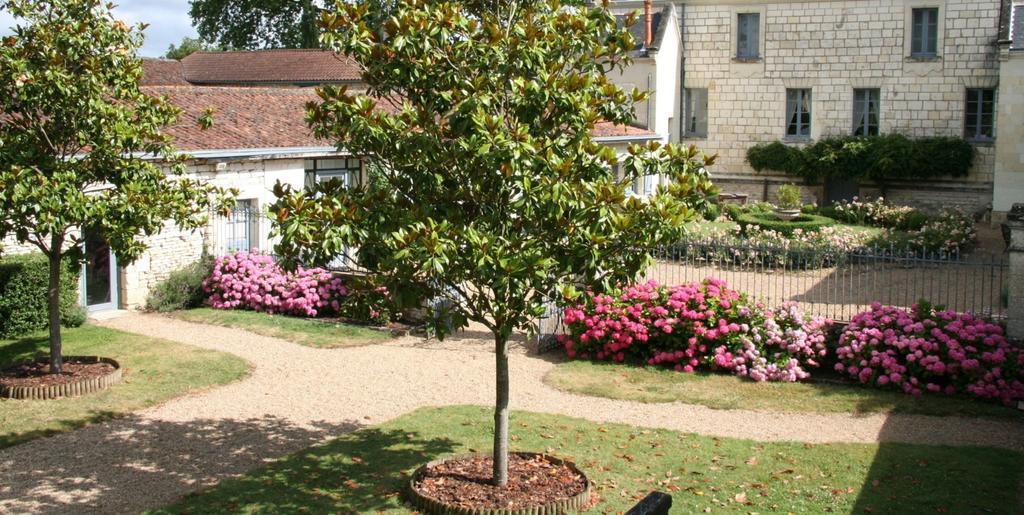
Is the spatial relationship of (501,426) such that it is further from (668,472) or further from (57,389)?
(57,389)

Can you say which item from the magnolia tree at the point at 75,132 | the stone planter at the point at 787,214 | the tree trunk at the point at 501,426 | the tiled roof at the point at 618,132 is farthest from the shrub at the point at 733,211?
the tree trunk at the point at 501,426

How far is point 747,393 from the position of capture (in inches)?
480

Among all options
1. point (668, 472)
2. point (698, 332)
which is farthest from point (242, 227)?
point (668, 472)

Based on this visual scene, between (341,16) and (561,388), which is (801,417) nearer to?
(561,388)

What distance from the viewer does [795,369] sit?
497 inches

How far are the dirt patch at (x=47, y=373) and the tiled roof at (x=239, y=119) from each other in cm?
496

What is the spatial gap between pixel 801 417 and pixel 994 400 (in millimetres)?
2283

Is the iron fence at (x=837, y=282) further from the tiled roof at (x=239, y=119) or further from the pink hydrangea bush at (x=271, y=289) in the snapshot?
the pink hydrangea bush at (x=271, y=289)

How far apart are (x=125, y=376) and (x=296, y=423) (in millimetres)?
3045

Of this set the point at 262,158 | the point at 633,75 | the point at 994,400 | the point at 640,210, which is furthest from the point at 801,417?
the point at 633,75

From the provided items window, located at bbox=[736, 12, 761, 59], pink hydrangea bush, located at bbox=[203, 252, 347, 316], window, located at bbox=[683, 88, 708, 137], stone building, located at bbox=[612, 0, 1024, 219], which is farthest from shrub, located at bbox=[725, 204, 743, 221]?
pink hydrangea bush, located at bbox=[203, 252, 347, 316]

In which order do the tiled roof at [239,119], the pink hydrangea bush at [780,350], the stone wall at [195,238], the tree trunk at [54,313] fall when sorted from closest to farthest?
the tree trunk at [54,313]
the pink hydrangea bush at [780,350]
the stone wall at [195,238]
the tiled roof at [239,119]

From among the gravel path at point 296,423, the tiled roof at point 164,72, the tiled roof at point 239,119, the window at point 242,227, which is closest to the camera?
the gravel path at point 296,423

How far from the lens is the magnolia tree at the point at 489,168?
7.41 m
